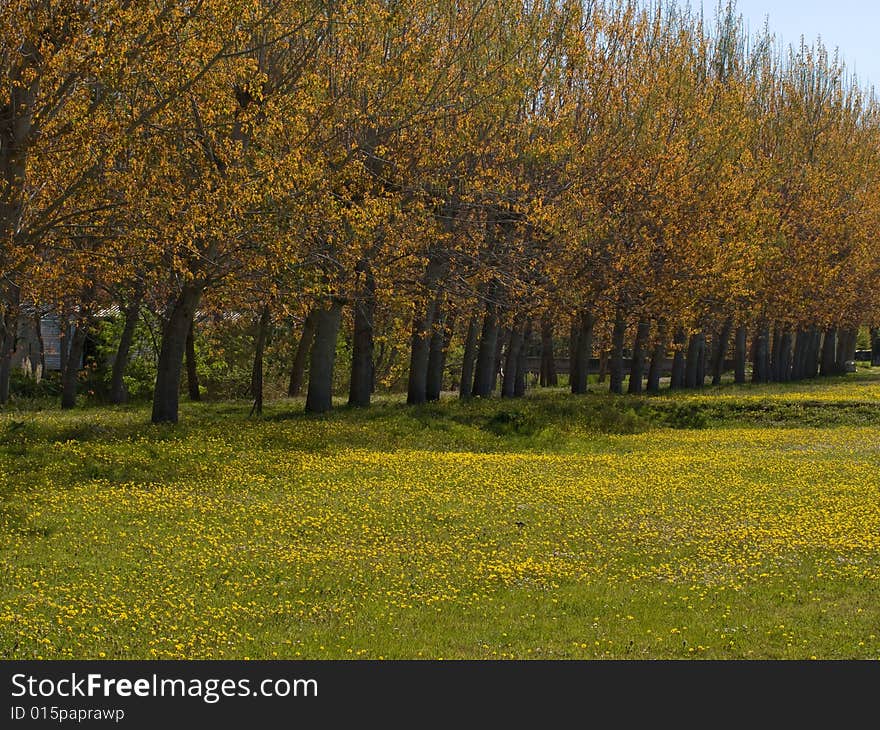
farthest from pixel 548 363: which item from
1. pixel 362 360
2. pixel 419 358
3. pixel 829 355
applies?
pixel 362 360

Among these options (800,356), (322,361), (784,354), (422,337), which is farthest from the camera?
(800,356)

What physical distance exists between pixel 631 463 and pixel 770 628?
1641cm

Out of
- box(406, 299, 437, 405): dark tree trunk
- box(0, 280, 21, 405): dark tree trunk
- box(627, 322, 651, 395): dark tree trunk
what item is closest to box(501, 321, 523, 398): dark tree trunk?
box(406, 299, 437, 405): dark tree trunk

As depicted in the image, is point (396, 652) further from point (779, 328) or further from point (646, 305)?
point (779, 328)

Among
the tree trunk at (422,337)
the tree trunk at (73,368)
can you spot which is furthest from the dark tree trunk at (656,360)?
the tree trunk at (73,368)

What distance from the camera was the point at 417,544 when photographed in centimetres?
1817

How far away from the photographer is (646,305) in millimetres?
48406

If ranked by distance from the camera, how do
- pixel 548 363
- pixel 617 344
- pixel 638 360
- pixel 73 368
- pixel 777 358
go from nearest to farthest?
pixel 73 368
pixel 617 344
pixel 638 360
pixel 548 363
pixel 777 358

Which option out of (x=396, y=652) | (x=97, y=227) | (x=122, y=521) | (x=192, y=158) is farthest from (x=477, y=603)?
(x=192, y=158)

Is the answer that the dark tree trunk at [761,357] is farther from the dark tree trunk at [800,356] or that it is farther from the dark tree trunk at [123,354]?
the dark tree trunk at [123,354]

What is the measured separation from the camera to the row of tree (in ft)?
74.6

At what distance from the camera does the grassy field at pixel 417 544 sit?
1276cm

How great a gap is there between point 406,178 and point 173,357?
8.45m

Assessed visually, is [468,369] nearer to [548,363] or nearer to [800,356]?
[548,363]
